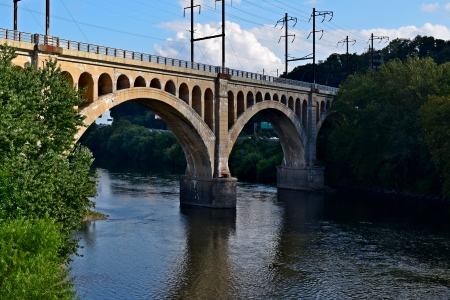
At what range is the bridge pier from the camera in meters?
66.3

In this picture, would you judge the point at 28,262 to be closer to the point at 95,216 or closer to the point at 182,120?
the point at 95,216

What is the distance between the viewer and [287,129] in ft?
210

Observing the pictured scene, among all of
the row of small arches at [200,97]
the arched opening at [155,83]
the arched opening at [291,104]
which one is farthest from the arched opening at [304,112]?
the arched opening at [155,83]

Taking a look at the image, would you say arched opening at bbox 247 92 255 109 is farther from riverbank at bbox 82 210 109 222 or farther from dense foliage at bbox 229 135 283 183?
riverbank at bbox 82 210 109 222

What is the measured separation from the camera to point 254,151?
3228 inches

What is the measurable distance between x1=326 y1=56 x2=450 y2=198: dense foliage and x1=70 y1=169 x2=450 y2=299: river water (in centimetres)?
564

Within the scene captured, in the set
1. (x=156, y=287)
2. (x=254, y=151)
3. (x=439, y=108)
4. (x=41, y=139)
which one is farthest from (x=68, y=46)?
(x=254, y=151)

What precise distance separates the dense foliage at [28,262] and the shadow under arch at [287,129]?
123 feet

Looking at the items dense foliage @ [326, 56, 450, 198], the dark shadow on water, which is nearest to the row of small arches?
dense foliage @ [326, 56, 450, 198]

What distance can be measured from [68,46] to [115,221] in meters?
15.2

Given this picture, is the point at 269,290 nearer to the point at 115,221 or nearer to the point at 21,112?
the point at 21,112

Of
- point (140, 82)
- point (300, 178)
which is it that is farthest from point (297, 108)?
point (140, 82)

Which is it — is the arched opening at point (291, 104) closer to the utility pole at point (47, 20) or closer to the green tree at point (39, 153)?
the utility pole at point (47, 20)

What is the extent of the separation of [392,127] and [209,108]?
2090cm
